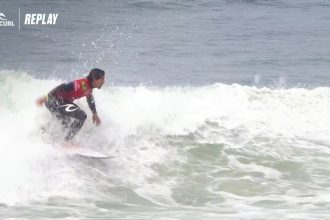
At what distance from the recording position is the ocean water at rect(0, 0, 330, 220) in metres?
10.9

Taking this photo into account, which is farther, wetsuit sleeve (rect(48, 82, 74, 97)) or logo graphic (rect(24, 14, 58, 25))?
logo graphic (rect(24, 14, 58, 25))

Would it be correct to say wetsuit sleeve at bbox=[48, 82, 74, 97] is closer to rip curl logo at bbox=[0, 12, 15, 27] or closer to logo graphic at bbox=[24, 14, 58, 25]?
rip curl logo at bbox=[0, 12, 15, 27]

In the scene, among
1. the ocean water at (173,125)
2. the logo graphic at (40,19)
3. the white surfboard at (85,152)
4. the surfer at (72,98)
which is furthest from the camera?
the logo graphic at (40,19)

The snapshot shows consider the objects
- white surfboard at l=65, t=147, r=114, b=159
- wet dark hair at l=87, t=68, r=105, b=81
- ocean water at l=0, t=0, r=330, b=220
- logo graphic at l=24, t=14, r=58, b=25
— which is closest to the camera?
ocean water at l=0, t=0, r=330, b=220

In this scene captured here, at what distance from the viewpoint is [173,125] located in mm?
14641

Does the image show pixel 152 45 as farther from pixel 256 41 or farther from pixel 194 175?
pixel 194 175

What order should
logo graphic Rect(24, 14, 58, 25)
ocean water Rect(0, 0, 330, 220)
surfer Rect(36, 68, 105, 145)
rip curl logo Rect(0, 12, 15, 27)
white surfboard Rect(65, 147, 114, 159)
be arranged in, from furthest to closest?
logo graphic Rect(24, 14, 58, 25) → rip curl logo Rect(0, 12, 15, 27) → white surfboard Rect(65, 147, 114, 159) → surfer Rect(36, 68, 105, 145) → ocean water Rect(0, 0, 330, 220)

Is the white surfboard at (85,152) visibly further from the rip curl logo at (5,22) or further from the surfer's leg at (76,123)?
the rip curl logo at (5,22)

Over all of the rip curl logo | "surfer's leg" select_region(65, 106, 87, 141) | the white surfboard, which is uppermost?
the rip curl logo

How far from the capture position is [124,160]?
41.8 feet

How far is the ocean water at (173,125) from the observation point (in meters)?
10.9

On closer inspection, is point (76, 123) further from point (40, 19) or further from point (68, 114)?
point (40, 19)

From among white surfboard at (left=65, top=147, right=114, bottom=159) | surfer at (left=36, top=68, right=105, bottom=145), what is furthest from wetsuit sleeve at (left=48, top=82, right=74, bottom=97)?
white surfboard at (left=65, top=147, right=114, bottom=159)

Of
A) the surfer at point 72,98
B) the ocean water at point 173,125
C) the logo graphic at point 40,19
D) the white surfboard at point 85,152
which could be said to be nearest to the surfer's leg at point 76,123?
the surfer at point 72,98
